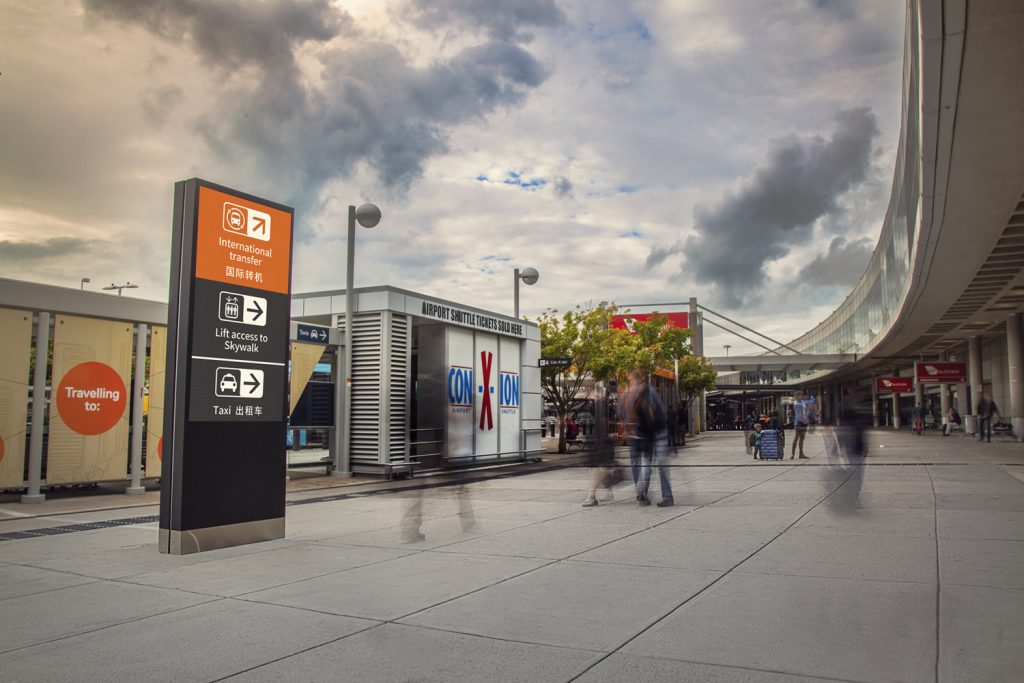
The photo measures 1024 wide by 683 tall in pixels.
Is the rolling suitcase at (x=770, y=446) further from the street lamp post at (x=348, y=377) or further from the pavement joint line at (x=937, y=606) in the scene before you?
the pavement joint line at (x=937, y=606)

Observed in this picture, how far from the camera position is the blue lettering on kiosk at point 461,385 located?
18516mm

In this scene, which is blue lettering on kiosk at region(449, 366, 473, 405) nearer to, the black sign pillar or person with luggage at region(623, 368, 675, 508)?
person with luggage at region(623, 368, 675, 508)

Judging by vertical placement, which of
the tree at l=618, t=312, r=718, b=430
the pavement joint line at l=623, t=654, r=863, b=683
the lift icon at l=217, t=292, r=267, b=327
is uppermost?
the tree at l=618, t=312, r=718, b=430

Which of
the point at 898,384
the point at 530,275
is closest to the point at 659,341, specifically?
the point at 530,275

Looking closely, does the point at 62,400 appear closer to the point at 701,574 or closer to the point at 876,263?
the point at 701,574

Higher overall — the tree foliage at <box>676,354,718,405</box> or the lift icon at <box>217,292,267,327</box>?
the tree foliage at <box>676,354,718,405</box>

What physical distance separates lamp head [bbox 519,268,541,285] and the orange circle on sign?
40.3 feet

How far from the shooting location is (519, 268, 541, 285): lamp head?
2309cm

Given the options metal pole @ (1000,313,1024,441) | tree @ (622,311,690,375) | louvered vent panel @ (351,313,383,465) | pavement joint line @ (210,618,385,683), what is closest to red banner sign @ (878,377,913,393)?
tree @ (622,311,690,375)

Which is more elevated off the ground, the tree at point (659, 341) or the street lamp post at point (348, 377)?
the tree at point (659, 341)

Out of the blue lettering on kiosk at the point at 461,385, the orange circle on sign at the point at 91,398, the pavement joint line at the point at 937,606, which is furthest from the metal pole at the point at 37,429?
the pavement joint line at the point at 937,606

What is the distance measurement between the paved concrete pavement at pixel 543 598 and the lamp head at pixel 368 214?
806cm

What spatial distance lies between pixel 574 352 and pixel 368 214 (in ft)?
43.8

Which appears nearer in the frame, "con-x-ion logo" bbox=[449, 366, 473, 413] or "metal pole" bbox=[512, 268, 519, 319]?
"con-x-ion logo" bbox=[449, 366, 473, 413]
